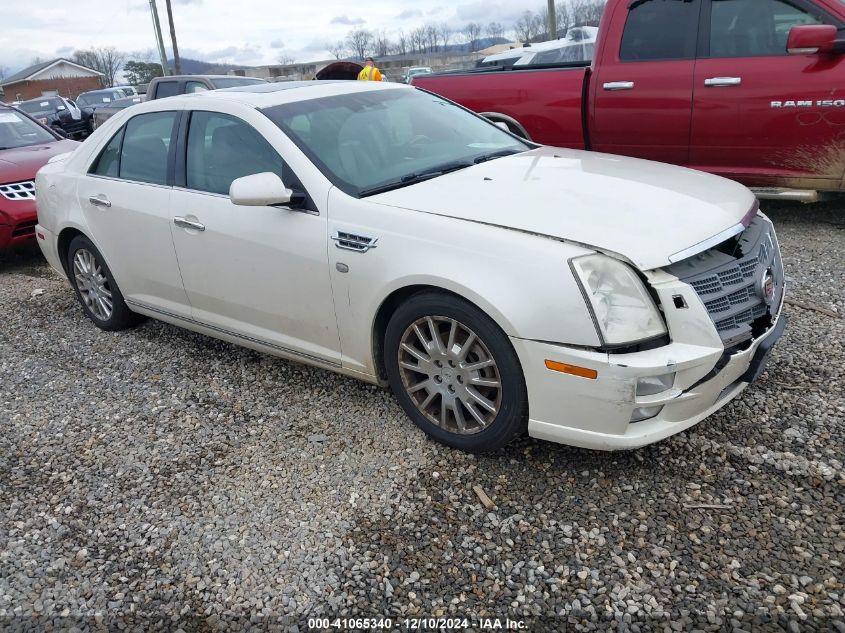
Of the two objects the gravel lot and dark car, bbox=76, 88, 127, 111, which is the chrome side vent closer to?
the gravel lot

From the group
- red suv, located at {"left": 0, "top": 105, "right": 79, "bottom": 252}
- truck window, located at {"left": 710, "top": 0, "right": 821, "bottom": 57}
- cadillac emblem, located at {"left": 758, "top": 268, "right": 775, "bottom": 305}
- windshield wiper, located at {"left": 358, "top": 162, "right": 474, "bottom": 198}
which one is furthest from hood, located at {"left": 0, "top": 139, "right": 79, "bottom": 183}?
cadillac emblem, located at {"left": 758, "top": 268, "right": 775, "bottom": 305}

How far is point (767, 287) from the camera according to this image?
2.91 m

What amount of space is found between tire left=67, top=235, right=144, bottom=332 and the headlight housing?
11.0 feet

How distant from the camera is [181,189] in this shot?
3869mm

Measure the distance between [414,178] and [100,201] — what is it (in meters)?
2.25

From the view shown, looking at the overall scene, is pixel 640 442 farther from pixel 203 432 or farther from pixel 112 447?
pixel 112 447

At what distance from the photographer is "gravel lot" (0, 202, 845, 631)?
2324 millimetres

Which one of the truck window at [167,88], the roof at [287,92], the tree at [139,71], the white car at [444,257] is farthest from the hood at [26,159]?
the tree at [139,71]

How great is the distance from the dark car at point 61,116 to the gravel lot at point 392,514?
49.2 feet

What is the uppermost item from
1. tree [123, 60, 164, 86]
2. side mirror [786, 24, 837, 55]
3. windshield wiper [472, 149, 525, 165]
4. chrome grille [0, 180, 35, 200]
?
side mirror [786, 24, 837, 55]

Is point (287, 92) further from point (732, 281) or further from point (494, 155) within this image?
point (732, 281)

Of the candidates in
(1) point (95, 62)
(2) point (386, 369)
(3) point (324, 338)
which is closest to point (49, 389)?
(3) point (324, 338)

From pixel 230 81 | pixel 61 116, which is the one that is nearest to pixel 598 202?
pixel 230 81

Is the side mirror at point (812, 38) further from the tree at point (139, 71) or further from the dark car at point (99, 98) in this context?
the tree at point (139, 71)
